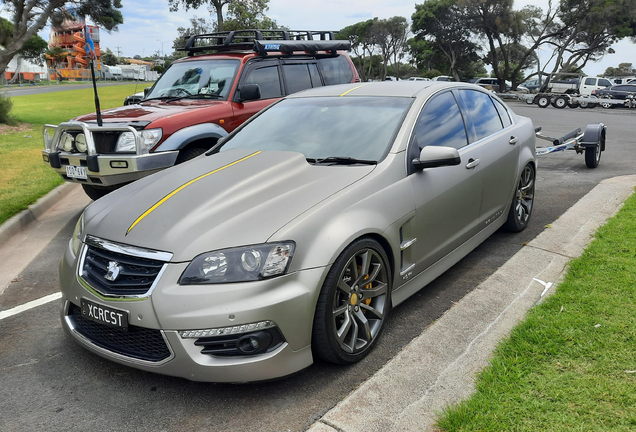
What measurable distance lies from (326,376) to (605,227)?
3605 millimetres

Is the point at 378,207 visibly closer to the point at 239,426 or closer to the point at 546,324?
the point at 546,324

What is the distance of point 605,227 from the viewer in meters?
5.31

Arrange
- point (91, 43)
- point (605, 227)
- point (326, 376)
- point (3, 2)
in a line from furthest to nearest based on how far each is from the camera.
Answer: point (3, 2) → point (91, 43) → point (605, 227) → point (326, 376)

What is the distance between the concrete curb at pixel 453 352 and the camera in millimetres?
2607

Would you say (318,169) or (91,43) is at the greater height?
(91,43)

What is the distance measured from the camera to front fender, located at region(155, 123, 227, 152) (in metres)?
6.24

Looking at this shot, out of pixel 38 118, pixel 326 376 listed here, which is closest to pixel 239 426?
pixel 326 376

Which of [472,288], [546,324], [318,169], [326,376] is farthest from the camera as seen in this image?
[472,288]

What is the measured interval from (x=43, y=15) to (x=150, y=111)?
15.5 meters

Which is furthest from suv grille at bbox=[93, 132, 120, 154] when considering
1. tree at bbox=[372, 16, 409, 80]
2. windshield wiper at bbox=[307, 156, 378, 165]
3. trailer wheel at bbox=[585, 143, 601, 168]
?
tree at bbox=[372, 16, 409, 80]

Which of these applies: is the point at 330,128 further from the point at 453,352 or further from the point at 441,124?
the point at 453,352

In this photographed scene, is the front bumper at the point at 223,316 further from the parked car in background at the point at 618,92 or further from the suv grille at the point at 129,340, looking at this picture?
the parked car in background at the point at 618,92

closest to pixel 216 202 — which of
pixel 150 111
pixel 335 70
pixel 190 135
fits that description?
pixel 190 135

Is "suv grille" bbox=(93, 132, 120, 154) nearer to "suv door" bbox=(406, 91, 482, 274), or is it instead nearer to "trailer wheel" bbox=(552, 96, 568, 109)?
"suv door" bbox=(406, 91, 482, 274)
